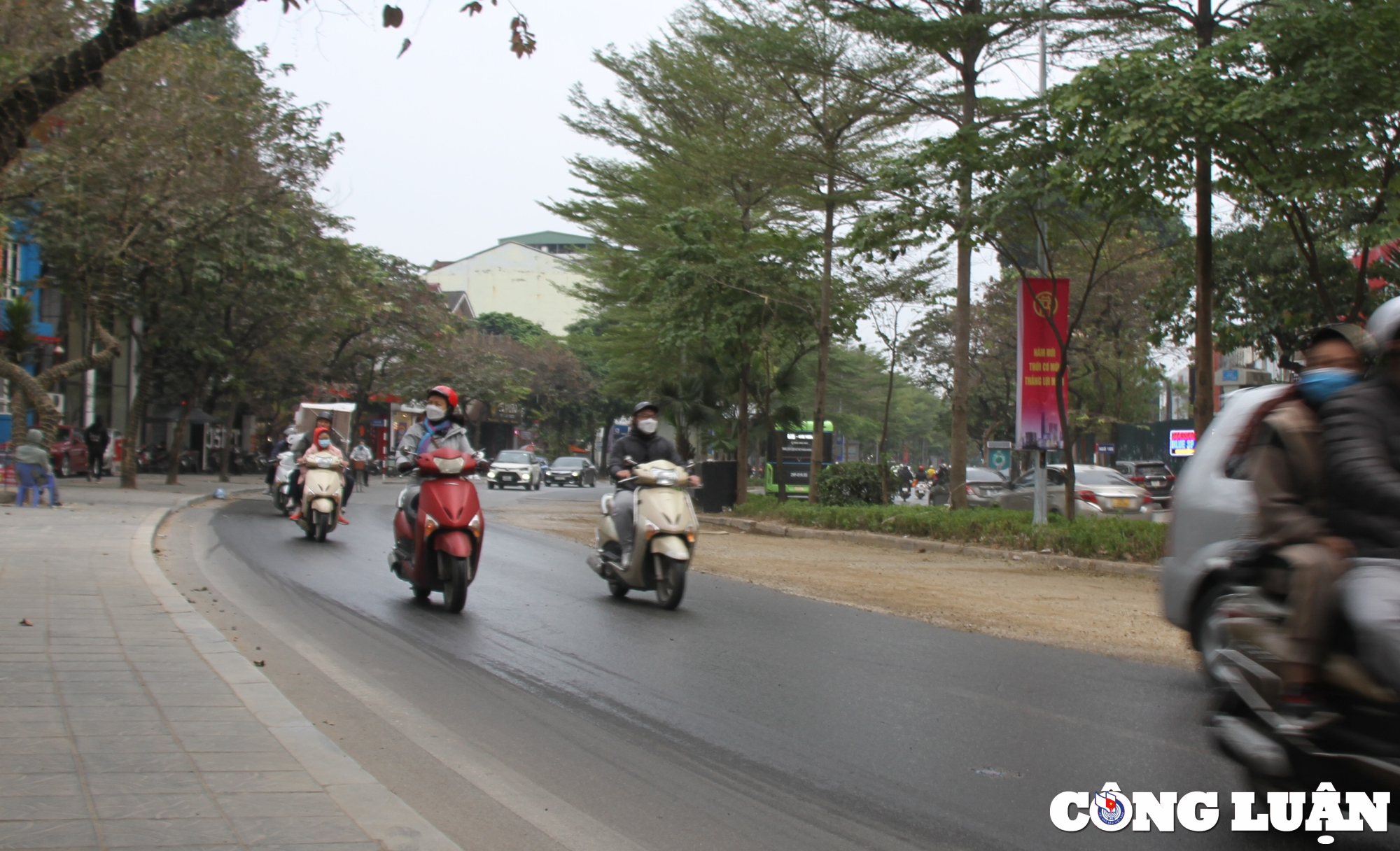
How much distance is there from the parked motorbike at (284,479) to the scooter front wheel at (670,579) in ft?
37.4

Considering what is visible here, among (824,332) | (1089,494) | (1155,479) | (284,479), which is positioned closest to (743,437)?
(824,332)

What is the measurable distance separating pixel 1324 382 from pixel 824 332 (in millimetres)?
19175

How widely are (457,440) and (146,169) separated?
1412cm

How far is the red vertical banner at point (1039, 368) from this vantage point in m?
17.2

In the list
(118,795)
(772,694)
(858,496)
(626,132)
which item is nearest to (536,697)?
(772,694)

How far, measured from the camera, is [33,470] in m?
19.2

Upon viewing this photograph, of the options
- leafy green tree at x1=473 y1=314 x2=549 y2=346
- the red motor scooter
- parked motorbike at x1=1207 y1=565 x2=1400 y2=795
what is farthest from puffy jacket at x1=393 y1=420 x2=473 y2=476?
leafy green tree at x1=473 y1=314 x2=549 y2=346

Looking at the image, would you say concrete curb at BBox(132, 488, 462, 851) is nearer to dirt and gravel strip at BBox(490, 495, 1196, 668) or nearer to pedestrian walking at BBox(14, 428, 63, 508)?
dirt and gravel strip at BBox(490, 495, 1196, 668)

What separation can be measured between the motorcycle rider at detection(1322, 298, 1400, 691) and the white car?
138ft

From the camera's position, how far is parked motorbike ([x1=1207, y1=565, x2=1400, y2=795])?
3.54 meters

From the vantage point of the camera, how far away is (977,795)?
4.62 metres

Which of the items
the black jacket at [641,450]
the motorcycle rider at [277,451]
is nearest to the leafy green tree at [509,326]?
the motorcycle rider at [277,451]

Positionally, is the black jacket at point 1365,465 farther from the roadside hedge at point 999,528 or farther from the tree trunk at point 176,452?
the tree trunk at point 176,452

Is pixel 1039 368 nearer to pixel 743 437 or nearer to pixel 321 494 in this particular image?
pixel 321 494
